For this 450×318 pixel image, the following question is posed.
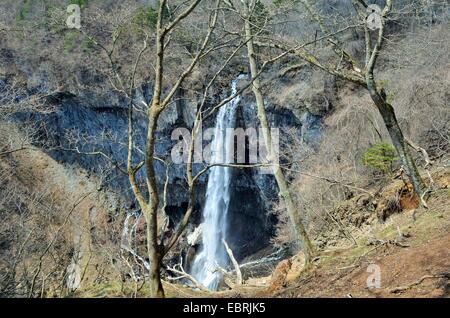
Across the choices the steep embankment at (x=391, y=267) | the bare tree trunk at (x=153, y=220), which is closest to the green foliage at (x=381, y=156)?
the steep embankment at (x=391, y=267)

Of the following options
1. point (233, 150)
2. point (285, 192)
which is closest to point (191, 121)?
point (233, 150)

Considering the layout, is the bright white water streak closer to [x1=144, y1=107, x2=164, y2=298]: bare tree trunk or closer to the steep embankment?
the steep embankment

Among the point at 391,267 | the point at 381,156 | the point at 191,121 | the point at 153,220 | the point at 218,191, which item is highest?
the point at 191,121

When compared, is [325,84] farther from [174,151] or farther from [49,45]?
[49,45]

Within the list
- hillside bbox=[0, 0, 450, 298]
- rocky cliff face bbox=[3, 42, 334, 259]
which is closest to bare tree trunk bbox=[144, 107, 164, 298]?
hillside bbox=[0, 0, 450, 298]

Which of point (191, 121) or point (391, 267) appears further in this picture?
point (191, 121)

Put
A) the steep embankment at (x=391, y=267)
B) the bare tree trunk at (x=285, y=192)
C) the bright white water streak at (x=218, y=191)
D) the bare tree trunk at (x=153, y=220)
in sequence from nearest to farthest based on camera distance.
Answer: the bare tree trunk at (x=153, y=220) → the steep embankment at (x=391, y=267) → the bare tree trunk at (x=285, y=192) → the bright white water streak at (x=218, y=191)

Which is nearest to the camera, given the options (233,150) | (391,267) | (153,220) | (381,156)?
(153,220)

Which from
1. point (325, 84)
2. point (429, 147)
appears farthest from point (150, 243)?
point (325, 84)

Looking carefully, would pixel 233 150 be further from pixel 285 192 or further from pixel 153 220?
pixel 153 220

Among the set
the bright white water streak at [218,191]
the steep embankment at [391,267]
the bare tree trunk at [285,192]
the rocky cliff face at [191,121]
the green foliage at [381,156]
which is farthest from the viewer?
the bright white water streak at [218,191]

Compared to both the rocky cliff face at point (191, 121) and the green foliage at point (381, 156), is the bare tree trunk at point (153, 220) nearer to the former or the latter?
the green foliage at point (381, 156)

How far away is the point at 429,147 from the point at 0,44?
27534mm
